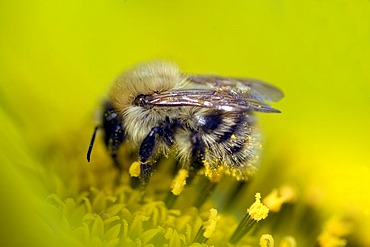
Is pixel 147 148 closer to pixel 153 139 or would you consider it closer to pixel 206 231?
pixel 153 139

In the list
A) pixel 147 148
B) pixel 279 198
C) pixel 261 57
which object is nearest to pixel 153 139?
pixel 147 148

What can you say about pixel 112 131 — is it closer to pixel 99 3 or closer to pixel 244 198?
pixel 244 198

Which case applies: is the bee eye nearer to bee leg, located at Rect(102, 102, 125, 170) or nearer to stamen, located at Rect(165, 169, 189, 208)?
bee leg, located at Rect(102, 102, 125, 170)

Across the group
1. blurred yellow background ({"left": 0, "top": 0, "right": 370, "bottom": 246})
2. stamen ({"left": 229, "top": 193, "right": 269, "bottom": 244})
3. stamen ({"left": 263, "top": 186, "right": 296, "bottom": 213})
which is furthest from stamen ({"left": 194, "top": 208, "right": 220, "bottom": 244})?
blurred yellow background ({"left": 0, "top": 0, "right": 370, "bottom": 246})

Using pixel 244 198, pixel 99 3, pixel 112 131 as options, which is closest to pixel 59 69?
pixel 99 3

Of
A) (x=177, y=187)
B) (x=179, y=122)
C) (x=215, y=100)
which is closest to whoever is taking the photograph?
(x=215, y=100)

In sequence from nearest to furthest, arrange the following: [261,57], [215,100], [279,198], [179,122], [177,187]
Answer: [215,100]
[179,122]
[177,187]
[279,198]
[261,57]

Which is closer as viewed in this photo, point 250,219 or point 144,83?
point 144,83

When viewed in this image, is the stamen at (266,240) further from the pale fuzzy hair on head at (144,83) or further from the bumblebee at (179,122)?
the pale fuzzy hair on head at (144,83)
